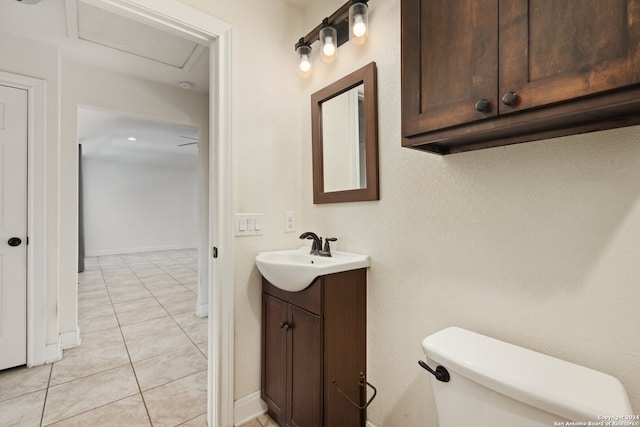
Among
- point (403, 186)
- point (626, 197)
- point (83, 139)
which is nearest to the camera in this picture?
point (626, 197)

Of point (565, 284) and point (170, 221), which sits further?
point (170, 221)

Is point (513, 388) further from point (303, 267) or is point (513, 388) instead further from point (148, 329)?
point (148, 329)

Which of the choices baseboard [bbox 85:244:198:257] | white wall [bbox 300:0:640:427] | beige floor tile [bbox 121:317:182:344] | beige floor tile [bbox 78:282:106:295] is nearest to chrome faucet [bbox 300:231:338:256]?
white wall [bbox 300:0:640:427]

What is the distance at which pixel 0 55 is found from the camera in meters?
2.06

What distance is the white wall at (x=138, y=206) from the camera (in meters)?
6.92

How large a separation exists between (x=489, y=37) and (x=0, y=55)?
3072 mm

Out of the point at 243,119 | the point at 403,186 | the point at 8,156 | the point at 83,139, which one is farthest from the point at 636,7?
the point at 83,139

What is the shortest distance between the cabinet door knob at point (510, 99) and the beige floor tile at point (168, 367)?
2.45 meters

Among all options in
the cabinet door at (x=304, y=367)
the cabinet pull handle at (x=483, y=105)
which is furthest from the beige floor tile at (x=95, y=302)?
the cabinet pull handle at (x=483, y=105)

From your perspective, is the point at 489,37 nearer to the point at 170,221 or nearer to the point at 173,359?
the point at 173,359

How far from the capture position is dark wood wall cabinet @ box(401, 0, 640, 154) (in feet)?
2.06

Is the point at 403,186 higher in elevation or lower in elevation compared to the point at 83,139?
lower

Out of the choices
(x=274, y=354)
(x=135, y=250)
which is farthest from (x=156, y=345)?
(x=135, y=250)

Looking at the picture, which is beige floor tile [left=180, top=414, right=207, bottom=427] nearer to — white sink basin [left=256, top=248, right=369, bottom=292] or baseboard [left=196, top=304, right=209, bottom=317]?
white sink basin [left=256, top=248, right=369, bottom=292]
